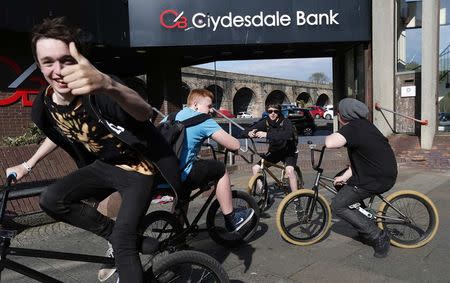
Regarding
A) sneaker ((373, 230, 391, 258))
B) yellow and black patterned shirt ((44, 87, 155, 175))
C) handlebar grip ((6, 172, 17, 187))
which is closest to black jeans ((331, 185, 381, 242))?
sneaker ((373, 230, 391, 258))

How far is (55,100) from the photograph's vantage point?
95.6 inches

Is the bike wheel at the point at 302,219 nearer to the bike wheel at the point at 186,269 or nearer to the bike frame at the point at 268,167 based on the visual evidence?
the bike frame at the point at 268,167

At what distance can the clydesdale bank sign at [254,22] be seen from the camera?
11188 millimetres

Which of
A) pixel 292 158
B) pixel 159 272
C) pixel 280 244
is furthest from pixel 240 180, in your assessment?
pixel 159 272

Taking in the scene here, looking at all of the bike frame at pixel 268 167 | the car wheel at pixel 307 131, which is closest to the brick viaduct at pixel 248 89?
the car wheel at pixel 307 131

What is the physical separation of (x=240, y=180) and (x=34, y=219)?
426 centimetres

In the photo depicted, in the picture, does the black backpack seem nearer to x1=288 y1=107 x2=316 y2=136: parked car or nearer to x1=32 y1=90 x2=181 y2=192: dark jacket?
→ x1=32 y1=90 x2=181 y2=192: dark jacket

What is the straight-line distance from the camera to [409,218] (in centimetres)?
444

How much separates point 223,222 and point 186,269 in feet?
5.23

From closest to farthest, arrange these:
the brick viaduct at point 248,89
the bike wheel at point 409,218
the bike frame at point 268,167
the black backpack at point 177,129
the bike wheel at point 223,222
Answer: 1. the black backpack at point 177,129
2. the bike wheel at point 223,222
3. the bike wheel at point 409,218
4. the bike frame at point 268,167
5. the brick viaduct at point 248,89

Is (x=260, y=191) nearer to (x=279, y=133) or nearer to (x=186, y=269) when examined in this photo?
(x=279, y=133)

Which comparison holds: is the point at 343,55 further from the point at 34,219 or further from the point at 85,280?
the point at 85,280

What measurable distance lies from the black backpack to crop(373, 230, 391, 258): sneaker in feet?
6.56

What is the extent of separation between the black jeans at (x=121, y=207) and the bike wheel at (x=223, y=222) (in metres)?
1.70
